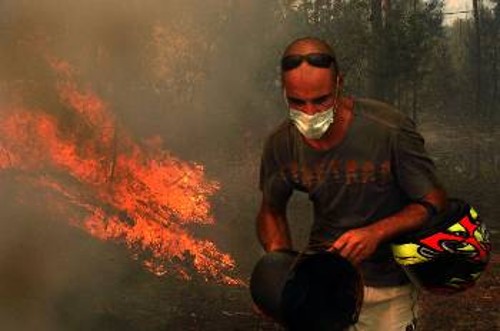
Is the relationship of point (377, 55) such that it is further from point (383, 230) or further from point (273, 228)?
point (383, 230)

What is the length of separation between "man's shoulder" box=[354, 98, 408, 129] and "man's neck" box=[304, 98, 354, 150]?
5 centimetres

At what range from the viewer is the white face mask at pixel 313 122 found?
2.55 m

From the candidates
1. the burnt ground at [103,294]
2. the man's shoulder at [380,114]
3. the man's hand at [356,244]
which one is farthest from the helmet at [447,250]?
the burnt ground at [103,294]

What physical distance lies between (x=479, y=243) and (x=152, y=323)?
412cm

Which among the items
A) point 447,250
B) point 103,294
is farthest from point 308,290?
point 103,294

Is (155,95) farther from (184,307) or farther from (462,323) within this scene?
(462,323)

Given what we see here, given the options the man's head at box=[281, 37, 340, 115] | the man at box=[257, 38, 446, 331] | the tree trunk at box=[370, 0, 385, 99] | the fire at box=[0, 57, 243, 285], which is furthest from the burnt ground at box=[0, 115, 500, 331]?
the tree trunk at box=[370, 0, 385, 99]

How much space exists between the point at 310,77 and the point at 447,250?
95cm

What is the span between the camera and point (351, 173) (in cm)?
266

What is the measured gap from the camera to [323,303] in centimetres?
264

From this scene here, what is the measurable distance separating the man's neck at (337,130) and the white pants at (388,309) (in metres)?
0.70

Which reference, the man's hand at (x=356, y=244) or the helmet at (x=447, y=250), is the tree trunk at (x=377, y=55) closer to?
the helmet at (x=447, y=250)

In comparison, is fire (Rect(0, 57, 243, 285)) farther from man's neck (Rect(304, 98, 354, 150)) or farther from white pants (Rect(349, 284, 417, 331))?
man's neck (Rect(304, 98, 354, 150))

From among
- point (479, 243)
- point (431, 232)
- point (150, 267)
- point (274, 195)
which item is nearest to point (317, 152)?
point (274, 195)
